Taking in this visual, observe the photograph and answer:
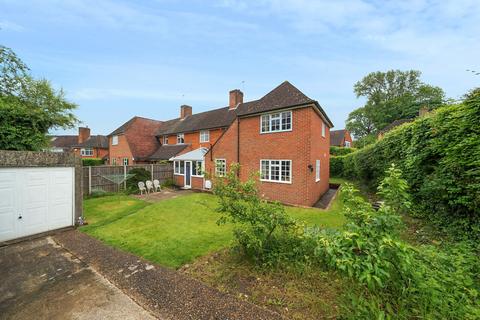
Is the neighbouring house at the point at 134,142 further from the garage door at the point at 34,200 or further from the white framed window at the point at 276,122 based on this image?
the white framed window at the point at 276,122

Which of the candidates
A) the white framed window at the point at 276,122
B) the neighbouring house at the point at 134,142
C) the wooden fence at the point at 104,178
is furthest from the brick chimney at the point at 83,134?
the white framed window at the point at 276,122

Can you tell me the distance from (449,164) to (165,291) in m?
7.24

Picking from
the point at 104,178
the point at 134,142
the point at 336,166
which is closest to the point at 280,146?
the point at 104,178

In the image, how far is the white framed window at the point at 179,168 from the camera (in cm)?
1766

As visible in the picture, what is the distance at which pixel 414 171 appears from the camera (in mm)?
6340

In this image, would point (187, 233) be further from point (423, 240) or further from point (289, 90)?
point (289, 90)

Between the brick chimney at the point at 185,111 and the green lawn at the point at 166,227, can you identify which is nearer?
the green lawn at the point at 166,227

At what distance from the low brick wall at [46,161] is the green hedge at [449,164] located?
12.0 metres

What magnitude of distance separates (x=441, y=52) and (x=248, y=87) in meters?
15.9

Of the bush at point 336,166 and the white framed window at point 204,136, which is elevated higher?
the white framed window at point 204,136

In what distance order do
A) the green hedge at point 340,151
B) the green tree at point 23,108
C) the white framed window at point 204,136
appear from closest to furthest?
the green tree at point 23,108 → the white framed window at point 204,136 → the green hedge at point 340,151

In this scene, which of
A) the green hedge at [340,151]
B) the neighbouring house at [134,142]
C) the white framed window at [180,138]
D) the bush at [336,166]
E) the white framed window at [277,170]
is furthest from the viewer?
the green hedge at [340,151]

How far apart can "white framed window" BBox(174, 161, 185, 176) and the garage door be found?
1047 centimetres

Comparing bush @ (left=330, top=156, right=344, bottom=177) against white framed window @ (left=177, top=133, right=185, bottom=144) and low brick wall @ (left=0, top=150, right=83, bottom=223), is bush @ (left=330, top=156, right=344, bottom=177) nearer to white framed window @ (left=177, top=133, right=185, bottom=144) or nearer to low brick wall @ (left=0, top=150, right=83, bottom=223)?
white framed window @ (left=177, top=133, right=185, bottom=144)
